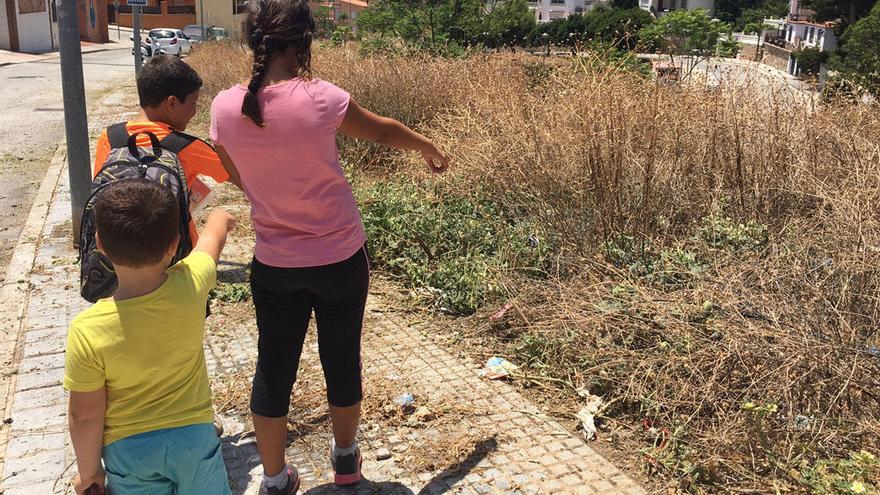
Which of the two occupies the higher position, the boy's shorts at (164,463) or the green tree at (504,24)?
the green tree at (504,24)

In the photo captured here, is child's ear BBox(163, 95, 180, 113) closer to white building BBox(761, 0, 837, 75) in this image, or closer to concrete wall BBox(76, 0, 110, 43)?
concrete wall BBox(76, 0, 110, 43)

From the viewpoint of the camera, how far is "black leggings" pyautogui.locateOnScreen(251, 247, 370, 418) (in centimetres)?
273

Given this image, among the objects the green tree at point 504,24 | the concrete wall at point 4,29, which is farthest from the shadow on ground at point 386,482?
the concrete wall at point 4,29

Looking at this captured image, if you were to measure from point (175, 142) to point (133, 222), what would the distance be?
1.22 metres

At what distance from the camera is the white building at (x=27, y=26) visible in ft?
124

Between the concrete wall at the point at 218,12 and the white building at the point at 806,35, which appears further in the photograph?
the concrete wall at the point at 218,12

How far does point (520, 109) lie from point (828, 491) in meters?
4.11

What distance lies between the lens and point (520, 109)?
250 inches

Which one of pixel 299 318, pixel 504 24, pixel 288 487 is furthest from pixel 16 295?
pixel 504 24

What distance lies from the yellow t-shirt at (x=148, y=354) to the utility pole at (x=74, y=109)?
4640mm

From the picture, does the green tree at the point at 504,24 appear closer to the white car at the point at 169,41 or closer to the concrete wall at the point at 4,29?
the white car at the point at 169,41

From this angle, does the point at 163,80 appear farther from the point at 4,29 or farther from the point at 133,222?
the point at 4,29

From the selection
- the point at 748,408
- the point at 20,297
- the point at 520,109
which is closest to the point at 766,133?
the point at 520,109

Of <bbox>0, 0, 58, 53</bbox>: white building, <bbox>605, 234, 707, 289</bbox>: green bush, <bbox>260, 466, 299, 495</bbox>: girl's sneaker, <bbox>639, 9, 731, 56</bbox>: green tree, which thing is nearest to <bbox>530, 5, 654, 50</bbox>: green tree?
<bbox>639, 9, 731, 56</bbox>: green tree
